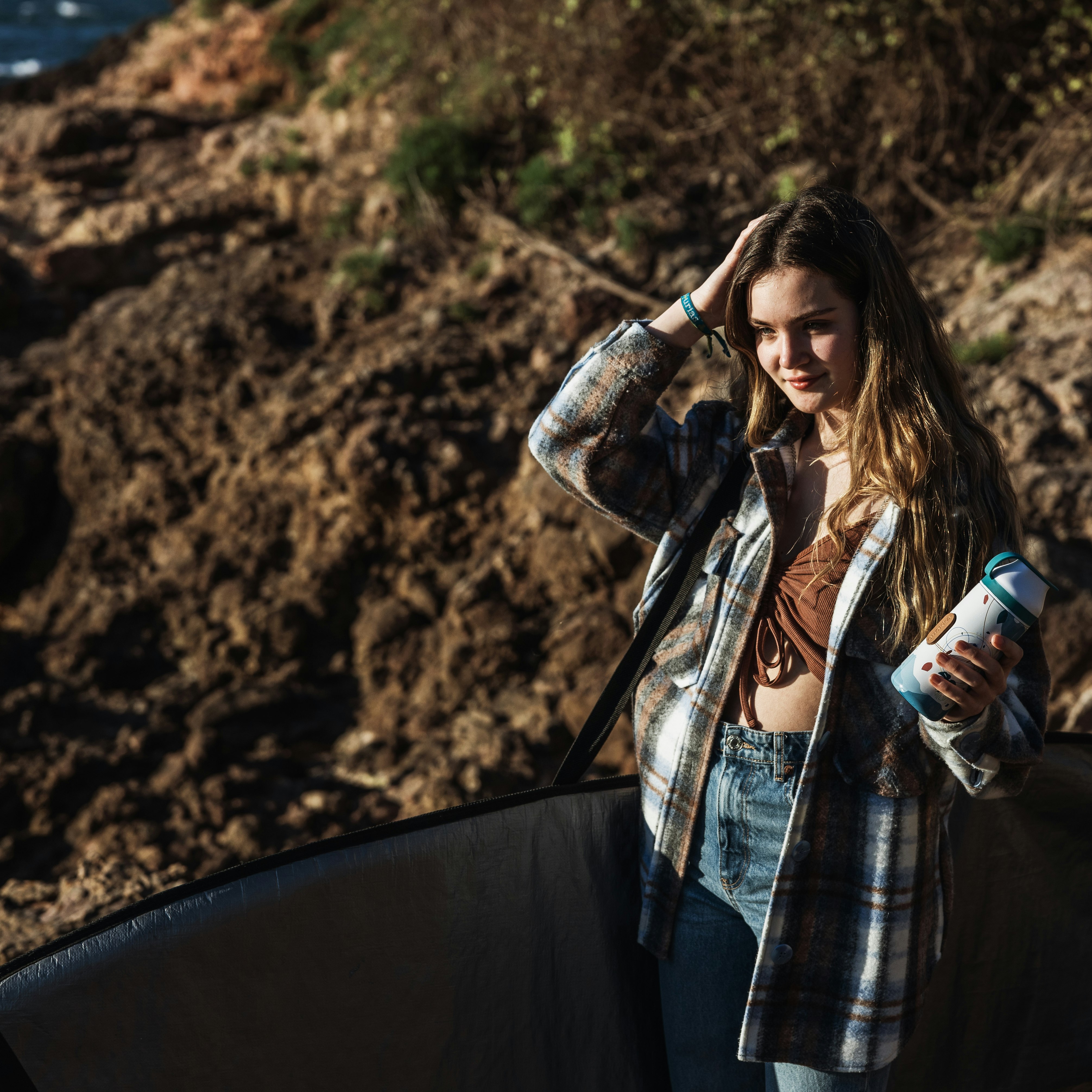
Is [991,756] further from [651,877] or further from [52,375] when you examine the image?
[52,375]

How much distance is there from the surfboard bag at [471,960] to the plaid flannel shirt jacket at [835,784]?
0.11m

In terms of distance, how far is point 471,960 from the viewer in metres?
1.87

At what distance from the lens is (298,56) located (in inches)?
311

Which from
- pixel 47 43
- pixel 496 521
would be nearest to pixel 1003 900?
pixel 496 521

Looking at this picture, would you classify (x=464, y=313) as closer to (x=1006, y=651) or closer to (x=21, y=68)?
(x=1006, y=651)

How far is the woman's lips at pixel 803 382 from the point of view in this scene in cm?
164

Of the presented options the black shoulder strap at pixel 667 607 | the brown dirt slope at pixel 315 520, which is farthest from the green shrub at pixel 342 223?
the black shoulder strap at pixel 667 607

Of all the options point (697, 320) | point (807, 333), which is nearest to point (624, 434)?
point (697, 320)

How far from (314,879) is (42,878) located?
213cm

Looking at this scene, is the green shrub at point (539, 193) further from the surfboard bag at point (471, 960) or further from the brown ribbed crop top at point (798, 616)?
the brown ribbed crop top at point (798, 616)

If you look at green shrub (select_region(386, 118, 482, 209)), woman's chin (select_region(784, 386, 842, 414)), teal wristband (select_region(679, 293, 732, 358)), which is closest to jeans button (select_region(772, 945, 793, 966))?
woman's chin (select_region(784, 386, 842, 414))

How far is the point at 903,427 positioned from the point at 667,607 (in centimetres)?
51

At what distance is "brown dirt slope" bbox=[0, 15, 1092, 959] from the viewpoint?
3553 millimetres

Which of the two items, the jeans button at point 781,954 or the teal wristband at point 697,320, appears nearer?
the jeans button at point 781,954
